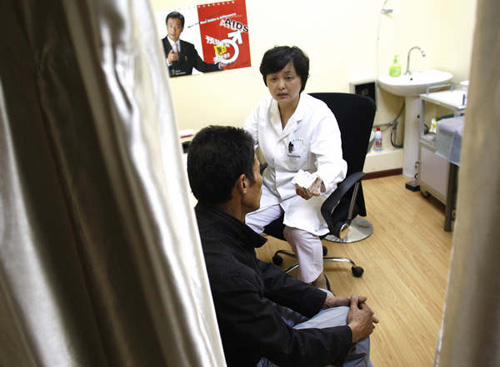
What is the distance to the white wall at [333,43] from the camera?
3.00 meters

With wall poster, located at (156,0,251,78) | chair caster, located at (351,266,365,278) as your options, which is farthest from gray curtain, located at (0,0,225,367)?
wall poster, located at (156,0,251,78)

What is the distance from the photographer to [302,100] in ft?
6.91

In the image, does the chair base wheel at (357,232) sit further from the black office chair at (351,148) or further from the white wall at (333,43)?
the white wall at (333,43)

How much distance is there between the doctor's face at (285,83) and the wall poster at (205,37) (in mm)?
1114

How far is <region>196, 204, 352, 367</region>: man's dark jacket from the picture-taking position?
3.22 feet

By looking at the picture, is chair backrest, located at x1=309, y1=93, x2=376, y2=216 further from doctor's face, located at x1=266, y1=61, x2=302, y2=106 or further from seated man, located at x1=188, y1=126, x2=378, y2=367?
seated man, located at x1=188, y1=126, x2=378, y2=367

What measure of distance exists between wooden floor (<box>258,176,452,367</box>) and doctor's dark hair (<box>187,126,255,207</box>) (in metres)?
1.12

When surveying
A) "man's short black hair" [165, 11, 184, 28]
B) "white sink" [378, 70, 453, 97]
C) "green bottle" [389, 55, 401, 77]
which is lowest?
"white sink" [378, 70, 453, 97]

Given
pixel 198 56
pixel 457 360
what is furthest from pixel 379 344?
pixel 198 56

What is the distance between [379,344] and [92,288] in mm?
1633

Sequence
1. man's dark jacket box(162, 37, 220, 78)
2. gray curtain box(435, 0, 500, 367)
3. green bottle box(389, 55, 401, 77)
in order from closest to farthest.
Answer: gray curtain box(435, 0, 500, 367) < man's dark jacket box(162, 37, 220, 78) < green bottle box(389, 55, 401, 77)

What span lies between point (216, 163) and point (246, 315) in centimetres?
42

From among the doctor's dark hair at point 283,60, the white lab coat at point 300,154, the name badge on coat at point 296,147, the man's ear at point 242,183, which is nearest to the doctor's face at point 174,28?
the white lab coat at point 300,154

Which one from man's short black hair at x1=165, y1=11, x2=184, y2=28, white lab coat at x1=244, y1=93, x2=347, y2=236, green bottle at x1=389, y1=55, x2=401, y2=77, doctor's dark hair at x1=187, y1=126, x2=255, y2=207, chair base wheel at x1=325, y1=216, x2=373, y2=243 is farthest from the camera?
green bottle at x1=389, y1=55, x2=401, y2=77
